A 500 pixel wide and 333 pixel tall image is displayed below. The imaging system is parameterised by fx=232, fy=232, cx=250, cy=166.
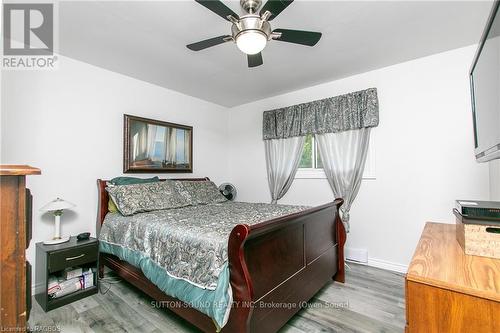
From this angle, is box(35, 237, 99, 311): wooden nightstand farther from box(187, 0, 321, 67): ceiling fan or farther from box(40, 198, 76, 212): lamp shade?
box(187, 0, 321, 67): ceiling fan

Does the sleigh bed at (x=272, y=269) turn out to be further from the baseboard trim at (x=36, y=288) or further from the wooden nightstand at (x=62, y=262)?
the baseboard trim at (x=36, y=288)

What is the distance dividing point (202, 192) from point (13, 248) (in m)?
2.56

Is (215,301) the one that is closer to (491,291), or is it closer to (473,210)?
(491,291)

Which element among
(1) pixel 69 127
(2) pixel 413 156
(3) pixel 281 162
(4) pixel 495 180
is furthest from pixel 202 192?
(4) pixel 495 180

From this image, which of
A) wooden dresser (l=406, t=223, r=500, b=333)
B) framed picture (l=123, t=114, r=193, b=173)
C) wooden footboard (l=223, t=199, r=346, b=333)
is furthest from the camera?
framed picture (l=123, t=114, r=193, b=173)

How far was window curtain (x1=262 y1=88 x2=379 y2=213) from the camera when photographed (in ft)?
9.94

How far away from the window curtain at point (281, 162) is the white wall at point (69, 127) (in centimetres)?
187

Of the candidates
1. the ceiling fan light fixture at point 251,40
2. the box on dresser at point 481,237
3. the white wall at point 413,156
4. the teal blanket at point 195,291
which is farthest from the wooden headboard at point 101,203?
the box on dresser at point 481,237

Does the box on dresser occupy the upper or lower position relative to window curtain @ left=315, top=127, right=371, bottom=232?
lower

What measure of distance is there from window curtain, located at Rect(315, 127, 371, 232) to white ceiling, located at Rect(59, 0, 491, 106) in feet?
2.76

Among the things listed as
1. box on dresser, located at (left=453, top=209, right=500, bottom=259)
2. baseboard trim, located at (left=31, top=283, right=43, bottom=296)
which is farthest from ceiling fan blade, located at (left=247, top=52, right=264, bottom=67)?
baseboard trim, located at (left=31, top=283, right=43, bottom=296)

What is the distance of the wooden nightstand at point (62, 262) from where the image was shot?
6.72 feet

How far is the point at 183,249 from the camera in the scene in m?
1.72
